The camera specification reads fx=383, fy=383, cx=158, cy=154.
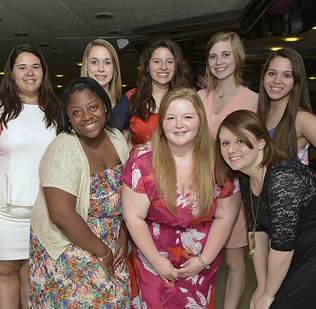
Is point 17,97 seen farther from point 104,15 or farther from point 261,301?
point 104,15

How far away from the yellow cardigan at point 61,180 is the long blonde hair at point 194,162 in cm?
36

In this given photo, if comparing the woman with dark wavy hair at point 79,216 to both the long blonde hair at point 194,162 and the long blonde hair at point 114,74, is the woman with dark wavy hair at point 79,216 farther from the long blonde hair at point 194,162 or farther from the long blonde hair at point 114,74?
the long blonde hair at point 114,74

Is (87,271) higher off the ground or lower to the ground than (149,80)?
lower

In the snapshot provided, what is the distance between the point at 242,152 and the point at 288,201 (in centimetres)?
29

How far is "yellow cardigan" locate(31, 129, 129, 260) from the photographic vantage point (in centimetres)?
163

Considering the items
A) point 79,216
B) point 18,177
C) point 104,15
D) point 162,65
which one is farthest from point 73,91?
point 104,15

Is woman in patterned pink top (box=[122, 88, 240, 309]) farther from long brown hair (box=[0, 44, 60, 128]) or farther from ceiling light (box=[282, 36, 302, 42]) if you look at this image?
ceiling light (box=[282, 36, 302, 42])

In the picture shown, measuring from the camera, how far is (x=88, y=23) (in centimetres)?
590

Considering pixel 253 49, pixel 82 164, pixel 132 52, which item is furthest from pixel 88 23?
pixel 82 164

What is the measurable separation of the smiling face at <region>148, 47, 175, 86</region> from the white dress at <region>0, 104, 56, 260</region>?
84 centimetres

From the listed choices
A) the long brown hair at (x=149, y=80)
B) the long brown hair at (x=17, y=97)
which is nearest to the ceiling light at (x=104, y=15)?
the long brown hair at (x=149, y=80)

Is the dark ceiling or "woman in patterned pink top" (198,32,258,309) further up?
the dark ceiling

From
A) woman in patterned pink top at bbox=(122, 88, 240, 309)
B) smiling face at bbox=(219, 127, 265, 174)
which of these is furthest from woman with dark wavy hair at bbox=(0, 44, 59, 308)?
smiling face at bbox=(219, 127, 265, 174)

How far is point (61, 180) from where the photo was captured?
1.62 m
